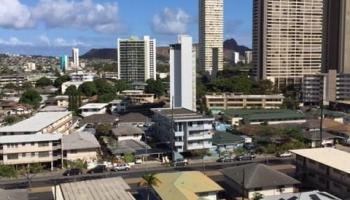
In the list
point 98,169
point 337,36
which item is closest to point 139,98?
point 337,36

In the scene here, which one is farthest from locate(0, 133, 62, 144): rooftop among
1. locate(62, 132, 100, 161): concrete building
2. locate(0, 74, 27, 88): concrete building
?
locate(0, 74, 27, 88): concrete building

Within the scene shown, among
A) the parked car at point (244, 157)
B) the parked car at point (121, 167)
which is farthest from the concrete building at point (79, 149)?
the parked car at point (244, 157)

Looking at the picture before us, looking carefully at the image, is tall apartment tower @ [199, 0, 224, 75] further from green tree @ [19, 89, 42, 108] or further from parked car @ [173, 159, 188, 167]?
parked car @ [173, 159, 188, 167]

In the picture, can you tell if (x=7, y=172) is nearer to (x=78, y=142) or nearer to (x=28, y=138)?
(x=28, y=138)

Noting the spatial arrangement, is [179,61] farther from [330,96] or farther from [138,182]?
[330,96]

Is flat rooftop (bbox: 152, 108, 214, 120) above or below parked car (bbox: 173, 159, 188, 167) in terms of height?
above
